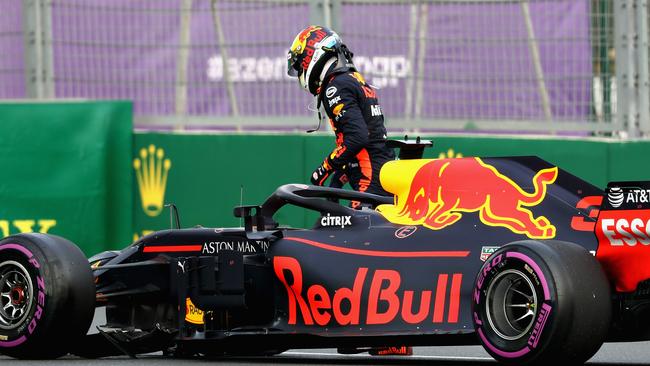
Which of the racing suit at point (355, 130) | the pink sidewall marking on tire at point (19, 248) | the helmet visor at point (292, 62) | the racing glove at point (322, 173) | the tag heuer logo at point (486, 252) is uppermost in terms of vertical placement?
the helmet visor at point (292, 62)

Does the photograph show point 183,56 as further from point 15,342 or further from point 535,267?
point 535,267

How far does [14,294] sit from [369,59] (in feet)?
19.9

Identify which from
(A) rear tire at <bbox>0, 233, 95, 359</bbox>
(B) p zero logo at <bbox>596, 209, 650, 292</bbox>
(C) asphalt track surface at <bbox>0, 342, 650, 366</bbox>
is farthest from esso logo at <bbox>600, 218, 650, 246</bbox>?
(A) rear tire at <bbox>0, 233, 95, 359</bbox>

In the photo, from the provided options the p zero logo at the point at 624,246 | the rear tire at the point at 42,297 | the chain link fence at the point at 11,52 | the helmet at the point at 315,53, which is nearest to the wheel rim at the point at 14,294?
the rear tire at the point at 42,297

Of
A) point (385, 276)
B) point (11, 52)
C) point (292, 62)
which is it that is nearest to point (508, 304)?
point (385, 276)

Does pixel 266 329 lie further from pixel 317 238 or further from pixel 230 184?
pixel 230 184

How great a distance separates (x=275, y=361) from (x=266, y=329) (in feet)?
1.39

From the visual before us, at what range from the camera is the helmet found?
9609mm

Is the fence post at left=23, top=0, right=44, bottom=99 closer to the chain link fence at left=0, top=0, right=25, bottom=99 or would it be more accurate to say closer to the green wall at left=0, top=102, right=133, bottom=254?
the chain link fence at left=0, top=0, right=25, bottom=99

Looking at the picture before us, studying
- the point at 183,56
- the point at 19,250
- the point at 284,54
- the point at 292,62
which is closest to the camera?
the point at 19,250

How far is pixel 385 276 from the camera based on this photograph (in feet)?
23.7

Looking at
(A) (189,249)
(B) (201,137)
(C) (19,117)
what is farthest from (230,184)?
(A) (189,249)

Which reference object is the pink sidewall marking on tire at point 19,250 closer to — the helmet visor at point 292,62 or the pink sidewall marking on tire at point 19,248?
the pink sidewall marking on tire at point 19,248

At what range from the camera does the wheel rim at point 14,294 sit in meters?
7.93
